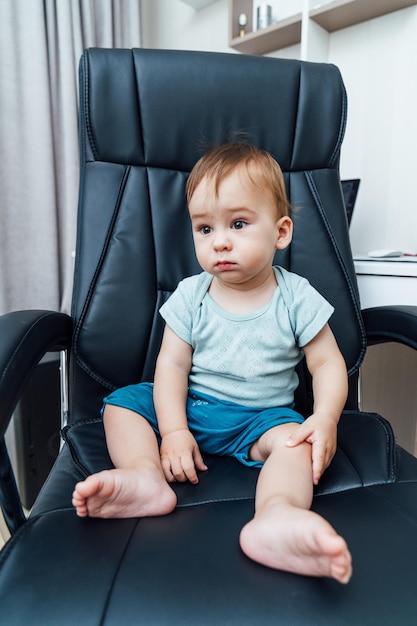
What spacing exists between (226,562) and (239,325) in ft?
1.30

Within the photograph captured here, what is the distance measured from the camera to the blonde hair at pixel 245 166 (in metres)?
0.69

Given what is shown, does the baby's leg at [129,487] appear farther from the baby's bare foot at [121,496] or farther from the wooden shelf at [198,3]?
the wooden shelf at [198,3]

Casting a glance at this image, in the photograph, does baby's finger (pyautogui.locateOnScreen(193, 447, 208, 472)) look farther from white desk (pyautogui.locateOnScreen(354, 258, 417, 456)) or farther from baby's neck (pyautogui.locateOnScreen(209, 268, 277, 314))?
white desk (pyautogui.locateOnScreen(354, 258, 417, 456))

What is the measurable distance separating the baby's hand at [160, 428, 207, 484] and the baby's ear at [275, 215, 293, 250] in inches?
13.3

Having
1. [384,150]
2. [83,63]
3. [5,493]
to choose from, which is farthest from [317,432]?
[384,150]

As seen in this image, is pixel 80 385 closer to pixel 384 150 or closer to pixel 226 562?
pixel 226 562

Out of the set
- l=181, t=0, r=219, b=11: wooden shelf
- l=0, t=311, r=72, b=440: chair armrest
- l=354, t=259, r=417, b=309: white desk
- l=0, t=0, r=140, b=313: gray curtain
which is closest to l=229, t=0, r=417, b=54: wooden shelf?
l=181, t=0, r=219, b=11: wooden shelf

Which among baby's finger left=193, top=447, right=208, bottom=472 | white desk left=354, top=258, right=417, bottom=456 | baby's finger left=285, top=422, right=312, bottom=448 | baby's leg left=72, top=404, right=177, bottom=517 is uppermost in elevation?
baby's finger left=285, top=422, right=312, bottom=448

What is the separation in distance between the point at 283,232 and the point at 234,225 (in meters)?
0.10

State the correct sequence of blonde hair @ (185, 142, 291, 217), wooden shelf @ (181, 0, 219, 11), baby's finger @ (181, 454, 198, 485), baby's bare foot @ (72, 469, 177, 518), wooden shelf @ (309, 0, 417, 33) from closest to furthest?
baby's bare foot @ (72, 469, 177, 518) → baby's finger @ (181, 454, 198, 485) → blonde hair @ (185, 142, 291, 217) → wooden shelf @ (309, 0, 417, 33) → wooden shelf @ (181, 0, 219, 11)

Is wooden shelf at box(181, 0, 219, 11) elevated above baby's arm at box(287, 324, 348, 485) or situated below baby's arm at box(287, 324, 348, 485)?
above

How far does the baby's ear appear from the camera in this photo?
75 cm

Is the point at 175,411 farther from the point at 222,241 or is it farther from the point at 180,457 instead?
the point at 222,241

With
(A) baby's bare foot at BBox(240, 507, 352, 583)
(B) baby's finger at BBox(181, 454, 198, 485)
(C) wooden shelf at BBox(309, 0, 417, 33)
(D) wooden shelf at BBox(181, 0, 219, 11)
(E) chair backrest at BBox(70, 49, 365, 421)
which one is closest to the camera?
(A) baby's bare foot at BBox(240, 507, 352, 583)
